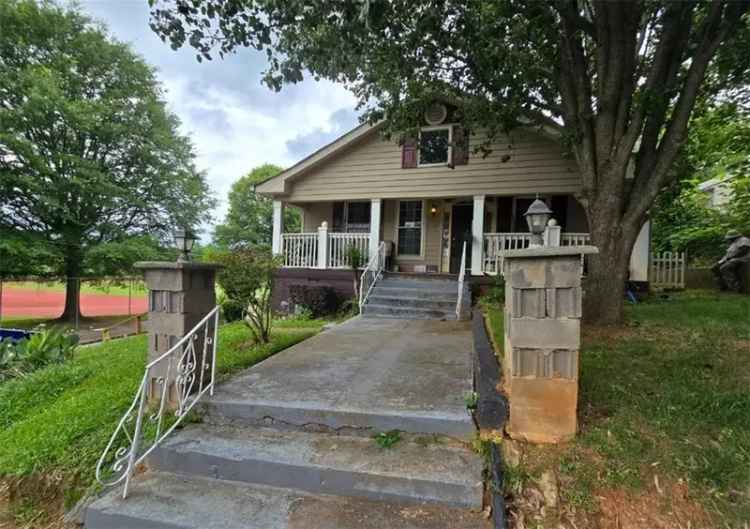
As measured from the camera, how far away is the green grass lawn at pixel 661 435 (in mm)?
2031

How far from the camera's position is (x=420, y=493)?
7.23ft

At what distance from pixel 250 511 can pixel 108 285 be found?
53.8 ft

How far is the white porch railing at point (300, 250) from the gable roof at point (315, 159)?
1.49 metres

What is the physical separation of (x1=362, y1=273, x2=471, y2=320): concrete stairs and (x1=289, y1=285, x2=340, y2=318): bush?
44.7 inches

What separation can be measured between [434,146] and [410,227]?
2356 millimetres

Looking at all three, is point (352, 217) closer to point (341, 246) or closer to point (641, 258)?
point (341, 246)

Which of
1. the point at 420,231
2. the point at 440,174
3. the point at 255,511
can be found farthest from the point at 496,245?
the point at 255,511

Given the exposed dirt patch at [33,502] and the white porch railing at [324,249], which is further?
the white porch railing at [324,249]

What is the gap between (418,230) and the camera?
11.1 meters

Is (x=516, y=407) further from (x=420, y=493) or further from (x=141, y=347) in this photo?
(x=141, y=347)

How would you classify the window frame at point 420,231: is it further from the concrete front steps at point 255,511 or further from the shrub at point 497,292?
the concrete front steps at point 255,511

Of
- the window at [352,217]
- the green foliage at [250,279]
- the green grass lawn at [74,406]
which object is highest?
the window at [352,217]

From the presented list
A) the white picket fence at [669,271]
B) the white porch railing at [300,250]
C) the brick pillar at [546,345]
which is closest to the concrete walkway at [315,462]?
the brick pillar at [546,345]

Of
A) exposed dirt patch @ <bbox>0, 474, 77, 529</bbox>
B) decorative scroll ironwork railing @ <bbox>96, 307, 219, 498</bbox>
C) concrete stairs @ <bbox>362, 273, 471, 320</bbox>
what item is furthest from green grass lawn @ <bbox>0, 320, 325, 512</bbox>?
concrete stairs @ <bbox>362, 273, 471, 320</bbox>
